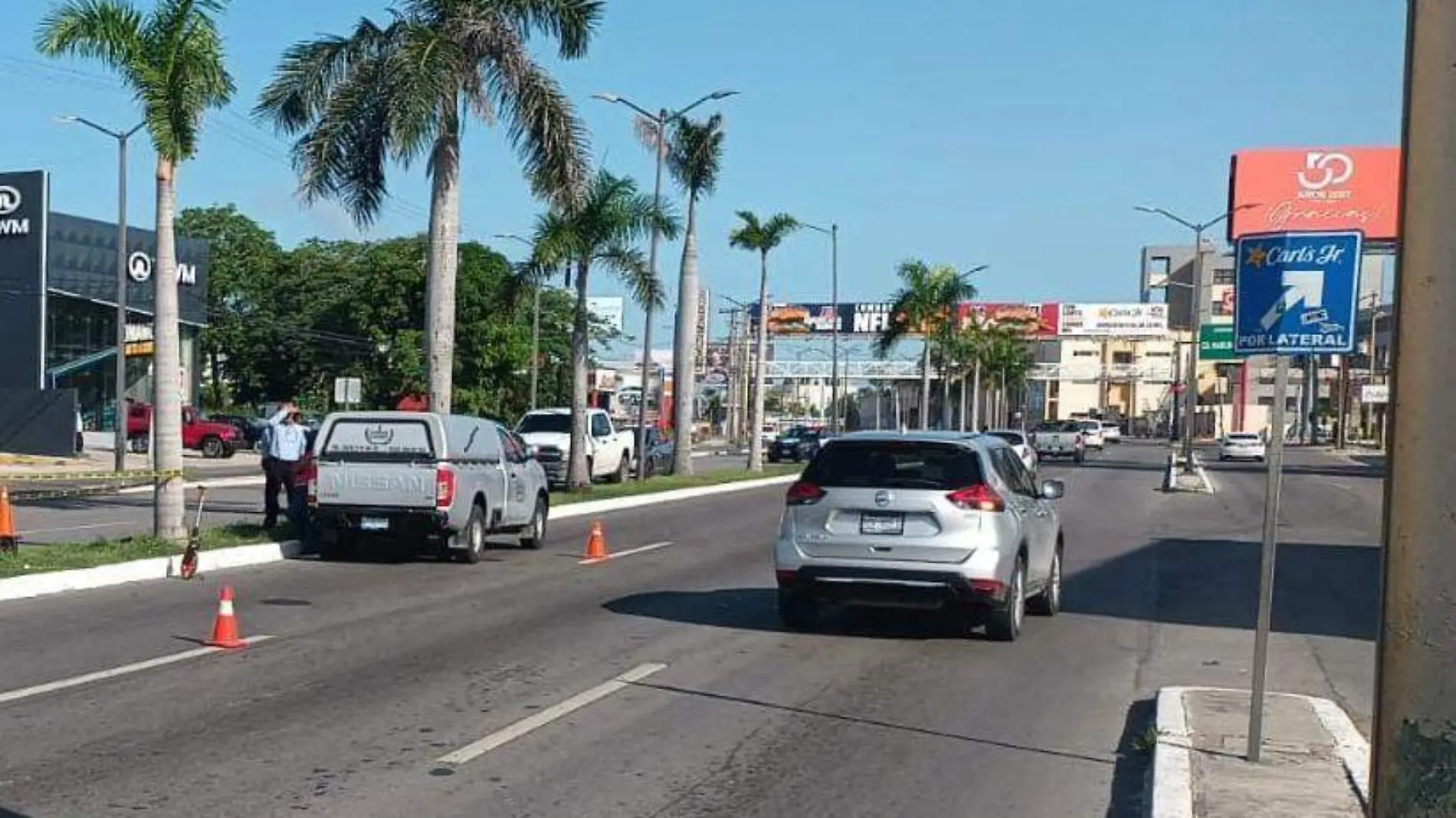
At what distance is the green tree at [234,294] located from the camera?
3059 inches

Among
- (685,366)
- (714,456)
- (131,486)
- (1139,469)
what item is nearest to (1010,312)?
(714,456)

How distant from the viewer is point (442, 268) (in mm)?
24094

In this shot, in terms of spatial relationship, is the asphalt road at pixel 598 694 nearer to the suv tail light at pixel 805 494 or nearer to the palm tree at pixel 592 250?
the suv tail light at pixel 805 494

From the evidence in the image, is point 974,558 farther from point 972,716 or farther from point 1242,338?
point 1242,338

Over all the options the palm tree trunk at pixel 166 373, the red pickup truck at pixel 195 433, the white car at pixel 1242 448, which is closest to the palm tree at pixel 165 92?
the palm tree trunk at pixel 166 373

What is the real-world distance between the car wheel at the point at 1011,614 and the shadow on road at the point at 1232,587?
2.57m

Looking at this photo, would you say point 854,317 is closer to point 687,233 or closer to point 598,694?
point 687,233

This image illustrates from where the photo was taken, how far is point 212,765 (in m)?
7.80

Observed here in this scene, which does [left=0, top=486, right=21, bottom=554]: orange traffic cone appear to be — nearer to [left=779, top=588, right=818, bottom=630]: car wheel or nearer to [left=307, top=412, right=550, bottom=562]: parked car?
[left=307, top=412, right=550, bottom=562]: parked car

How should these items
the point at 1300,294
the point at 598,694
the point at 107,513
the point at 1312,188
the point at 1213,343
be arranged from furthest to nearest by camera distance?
the point at 1312,188
the point at 1213,343
the point at 107,513
the point at 598,694
the point at 1300,294

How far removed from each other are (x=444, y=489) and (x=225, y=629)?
6525 millimetres

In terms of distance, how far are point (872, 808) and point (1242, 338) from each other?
308cm

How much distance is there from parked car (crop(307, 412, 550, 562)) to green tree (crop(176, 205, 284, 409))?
60.6 m

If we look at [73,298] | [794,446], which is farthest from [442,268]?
[794,446]
